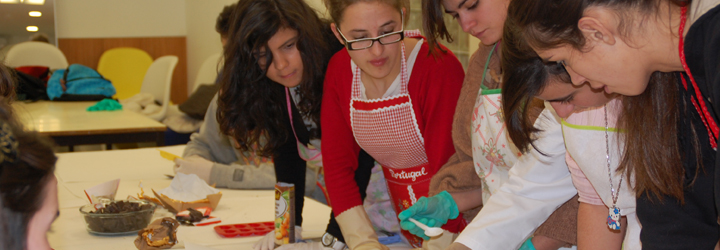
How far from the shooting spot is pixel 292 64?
1.58 meters

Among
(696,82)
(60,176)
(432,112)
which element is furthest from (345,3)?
(60,176)

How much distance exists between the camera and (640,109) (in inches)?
33.4

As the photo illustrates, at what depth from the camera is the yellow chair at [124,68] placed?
6.14m

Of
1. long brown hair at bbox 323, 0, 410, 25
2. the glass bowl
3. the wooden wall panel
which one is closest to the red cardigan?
long brown hair at bbox 323, 0, 410, 25

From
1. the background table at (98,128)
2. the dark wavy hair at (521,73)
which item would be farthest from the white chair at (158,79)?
the dark wavy hair at (521,73)

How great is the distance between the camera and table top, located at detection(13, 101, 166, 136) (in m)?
2.94

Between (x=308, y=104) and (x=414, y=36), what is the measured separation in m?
0.37

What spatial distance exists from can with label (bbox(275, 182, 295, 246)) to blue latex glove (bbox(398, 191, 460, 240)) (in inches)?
11.1

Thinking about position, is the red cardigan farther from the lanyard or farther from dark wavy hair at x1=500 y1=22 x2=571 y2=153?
the lanyard

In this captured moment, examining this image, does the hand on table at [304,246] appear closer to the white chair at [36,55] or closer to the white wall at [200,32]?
the white wall at [200,32]

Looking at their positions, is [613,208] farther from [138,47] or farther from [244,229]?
[138,47]

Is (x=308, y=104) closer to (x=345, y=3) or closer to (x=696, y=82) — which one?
(x=345, y=3)

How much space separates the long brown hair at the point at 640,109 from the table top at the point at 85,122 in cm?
242

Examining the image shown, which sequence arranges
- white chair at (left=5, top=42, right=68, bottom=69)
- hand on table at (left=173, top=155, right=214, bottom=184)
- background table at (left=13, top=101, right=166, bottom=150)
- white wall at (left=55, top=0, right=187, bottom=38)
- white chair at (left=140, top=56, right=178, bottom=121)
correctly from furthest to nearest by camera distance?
white wall at (left=55, top=0, right=187, bottom=38) < white chair at (left=140, top=56, right=178, bottom=121) < white chair at (left=5, top=42, right=68, bottom=69) < background table at (left=13, top=101, right=166, bottom=150) < hand on table at (left=173, top=155, right=214, bottom=184)
